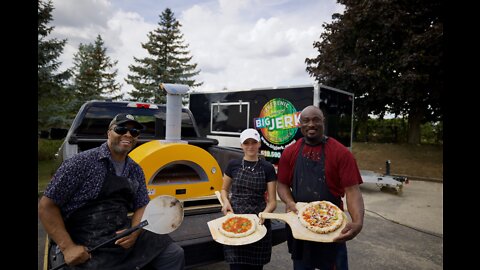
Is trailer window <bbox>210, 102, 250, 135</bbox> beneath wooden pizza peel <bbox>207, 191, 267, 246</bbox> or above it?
above

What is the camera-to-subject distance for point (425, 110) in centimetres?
1780

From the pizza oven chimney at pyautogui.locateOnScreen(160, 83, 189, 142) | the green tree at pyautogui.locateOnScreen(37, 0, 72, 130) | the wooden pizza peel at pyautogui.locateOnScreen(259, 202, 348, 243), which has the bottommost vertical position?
the wooden pizza peel at pyautogui.locateOnScreen(259, 202, 348, 243)

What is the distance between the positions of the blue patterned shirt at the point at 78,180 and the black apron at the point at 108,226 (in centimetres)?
5

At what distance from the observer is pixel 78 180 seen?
2.17 m

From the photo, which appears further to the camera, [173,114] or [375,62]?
[375,62]

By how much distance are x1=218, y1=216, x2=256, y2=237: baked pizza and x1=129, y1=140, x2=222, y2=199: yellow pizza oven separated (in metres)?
0.90

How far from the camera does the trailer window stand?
9.47m

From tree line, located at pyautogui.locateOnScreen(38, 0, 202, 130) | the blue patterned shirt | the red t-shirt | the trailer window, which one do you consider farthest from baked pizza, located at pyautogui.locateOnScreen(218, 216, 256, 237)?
tree line, located at pyautogui.locateOnScreen(38, 0, 202, 130)

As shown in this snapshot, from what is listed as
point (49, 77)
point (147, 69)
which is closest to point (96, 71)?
point (147, 69)

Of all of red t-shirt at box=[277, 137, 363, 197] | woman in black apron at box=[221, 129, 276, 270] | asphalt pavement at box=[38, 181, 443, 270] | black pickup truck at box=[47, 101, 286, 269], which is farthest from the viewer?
asphalt pavement at box=[38, 181, 443, 270]

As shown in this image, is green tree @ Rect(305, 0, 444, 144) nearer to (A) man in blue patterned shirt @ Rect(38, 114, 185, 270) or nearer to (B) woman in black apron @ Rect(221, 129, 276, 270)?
(B) woman in black apron @ Rect(221, 129, 276, 270)

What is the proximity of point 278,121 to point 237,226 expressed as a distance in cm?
591

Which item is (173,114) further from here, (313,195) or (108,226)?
(313,195)
